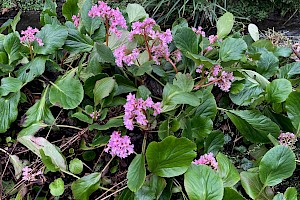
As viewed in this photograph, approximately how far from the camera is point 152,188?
754 mm

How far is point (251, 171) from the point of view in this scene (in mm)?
832

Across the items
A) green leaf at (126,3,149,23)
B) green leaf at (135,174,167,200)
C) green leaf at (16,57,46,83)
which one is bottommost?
green leaf at (135,174,167,200)

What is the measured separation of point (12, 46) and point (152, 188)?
49 centimetres

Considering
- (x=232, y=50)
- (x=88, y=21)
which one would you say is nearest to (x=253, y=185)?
(x=232, y=50)

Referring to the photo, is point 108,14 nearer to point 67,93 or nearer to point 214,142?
point 67,93

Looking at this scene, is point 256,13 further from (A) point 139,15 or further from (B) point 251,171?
(B) point 251,171

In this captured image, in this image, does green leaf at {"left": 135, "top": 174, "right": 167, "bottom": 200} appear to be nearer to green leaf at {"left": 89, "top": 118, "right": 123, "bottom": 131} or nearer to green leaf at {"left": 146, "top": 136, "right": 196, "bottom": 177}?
green leaf at {"left": 146, "top": 136, "right": 196, "bottom": 177}

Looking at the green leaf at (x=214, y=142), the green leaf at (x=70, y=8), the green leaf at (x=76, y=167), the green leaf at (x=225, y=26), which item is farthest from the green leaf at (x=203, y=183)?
the green leaf at (x=70, y=8)

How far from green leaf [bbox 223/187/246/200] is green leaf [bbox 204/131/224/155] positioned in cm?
13

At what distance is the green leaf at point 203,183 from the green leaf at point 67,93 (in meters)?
0.29

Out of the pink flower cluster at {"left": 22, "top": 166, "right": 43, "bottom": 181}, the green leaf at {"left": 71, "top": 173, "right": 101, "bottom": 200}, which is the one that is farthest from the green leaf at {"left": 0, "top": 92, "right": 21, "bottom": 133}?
the green leaf at {"left": 71, "top": 173, "right": 101, "bottom": 200}

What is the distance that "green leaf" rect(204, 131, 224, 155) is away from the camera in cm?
84

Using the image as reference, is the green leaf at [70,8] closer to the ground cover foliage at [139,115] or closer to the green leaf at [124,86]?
the ground cover foliage at [139,115]

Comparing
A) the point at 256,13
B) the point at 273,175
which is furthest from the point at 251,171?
the point at 256,13
